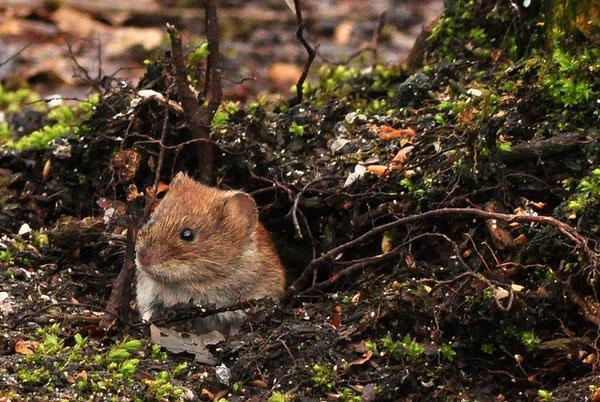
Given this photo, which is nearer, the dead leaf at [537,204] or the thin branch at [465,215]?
the thin branch at [465,215]

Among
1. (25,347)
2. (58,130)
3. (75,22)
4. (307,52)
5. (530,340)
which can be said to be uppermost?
(75,22)

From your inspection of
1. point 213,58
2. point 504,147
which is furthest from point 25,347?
point 504,147

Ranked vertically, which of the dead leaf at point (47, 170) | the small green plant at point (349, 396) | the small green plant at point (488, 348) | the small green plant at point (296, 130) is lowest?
the small green plant at point (349, 396)

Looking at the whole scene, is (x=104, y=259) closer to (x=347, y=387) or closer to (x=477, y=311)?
(x=347, y=387)

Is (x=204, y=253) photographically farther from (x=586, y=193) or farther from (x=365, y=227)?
(x=586, y=193)

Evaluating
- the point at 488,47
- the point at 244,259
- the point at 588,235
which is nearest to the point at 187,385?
the point at 244,259

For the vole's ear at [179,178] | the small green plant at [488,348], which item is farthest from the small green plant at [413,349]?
the vole's ear at [179,178]

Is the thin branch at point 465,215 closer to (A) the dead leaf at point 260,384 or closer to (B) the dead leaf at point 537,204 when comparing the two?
(B) the dead leaf at point 537,204
